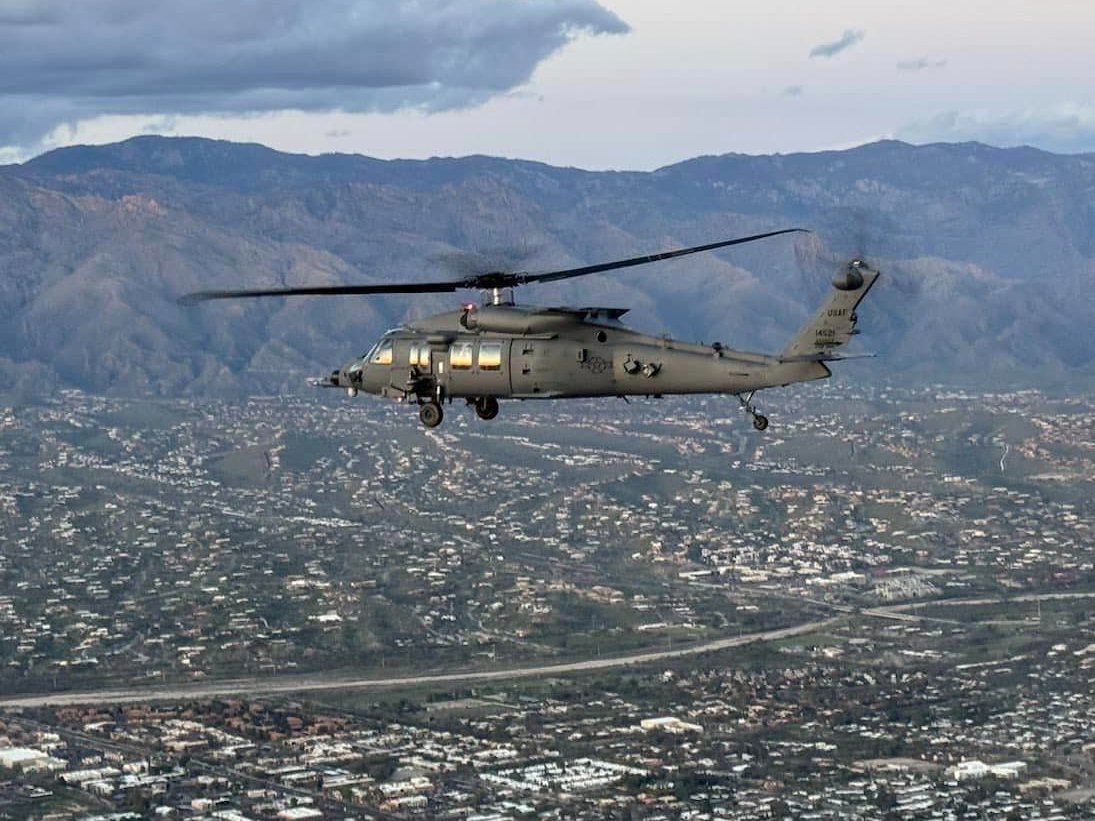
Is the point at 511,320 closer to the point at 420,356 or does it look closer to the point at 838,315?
the point at 420,356

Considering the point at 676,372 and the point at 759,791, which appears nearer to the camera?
the point at 676,372

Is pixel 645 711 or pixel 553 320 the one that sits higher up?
pixel 553 320

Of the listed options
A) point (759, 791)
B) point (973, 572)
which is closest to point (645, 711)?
point (759, 791)

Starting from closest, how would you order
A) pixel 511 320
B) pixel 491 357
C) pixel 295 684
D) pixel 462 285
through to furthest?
pixel 462 285, pixel 511 320, pixel 491 357, pixel 295 684

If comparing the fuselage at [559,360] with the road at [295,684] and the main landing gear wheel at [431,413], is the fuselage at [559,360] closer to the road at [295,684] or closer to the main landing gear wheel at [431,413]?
the main landing gear wheel at [431,413]

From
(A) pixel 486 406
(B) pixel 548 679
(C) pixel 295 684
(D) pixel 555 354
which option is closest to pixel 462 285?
(D) pixel 555 354

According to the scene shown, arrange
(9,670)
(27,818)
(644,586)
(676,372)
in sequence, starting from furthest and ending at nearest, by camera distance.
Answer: (644,586), (9,670), (27,818), (676,372)

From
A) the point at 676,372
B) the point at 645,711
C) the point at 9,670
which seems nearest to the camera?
the point at 676,372

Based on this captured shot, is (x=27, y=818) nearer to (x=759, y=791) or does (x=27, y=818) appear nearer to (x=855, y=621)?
(x=759, y=791)
